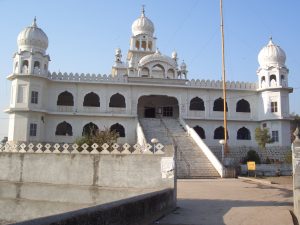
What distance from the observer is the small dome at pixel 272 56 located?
29.9 m

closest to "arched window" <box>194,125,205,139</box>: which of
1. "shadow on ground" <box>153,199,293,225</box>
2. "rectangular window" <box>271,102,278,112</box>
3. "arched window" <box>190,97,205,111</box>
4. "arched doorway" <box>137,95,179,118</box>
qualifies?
"arched window" <box>190,97,205,111</box>

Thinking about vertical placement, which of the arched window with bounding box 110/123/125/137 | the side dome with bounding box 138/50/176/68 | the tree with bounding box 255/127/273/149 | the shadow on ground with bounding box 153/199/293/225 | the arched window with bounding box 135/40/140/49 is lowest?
the shadow on ground with bounding box 153/199/293/225

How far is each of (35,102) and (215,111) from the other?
1517 cm

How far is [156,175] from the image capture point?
10.5m

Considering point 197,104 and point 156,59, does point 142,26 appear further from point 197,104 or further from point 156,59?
point 197,104

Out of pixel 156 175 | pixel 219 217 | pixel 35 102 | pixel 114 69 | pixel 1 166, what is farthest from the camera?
pixel 114 69

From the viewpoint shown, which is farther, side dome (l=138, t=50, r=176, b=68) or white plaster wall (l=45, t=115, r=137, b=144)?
side dome (l=138, t=50, r=176, b=68)

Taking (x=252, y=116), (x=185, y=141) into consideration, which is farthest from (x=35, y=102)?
(x=252, y=116)

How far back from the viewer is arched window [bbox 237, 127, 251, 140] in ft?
99.9

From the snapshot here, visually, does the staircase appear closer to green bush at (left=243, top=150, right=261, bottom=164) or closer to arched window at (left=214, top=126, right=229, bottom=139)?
arched window at (left=214, top=126, right=229, bottom=139)

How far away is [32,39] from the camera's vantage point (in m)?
27.9

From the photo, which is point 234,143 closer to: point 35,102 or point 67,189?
point 35,102

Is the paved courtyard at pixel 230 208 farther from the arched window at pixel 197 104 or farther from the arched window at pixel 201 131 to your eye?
the arched window at pixel 197 104

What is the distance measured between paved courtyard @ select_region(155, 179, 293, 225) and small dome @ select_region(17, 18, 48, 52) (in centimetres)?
1991
